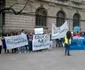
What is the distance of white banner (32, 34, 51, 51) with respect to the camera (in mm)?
20266

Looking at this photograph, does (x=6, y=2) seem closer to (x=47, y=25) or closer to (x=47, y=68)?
(x=47, y=25)

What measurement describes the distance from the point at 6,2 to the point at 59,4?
359 inches

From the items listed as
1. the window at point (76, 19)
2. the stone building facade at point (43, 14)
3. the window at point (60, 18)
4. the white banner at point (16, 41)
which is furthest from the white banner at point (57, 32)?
the window at point (76, 19)

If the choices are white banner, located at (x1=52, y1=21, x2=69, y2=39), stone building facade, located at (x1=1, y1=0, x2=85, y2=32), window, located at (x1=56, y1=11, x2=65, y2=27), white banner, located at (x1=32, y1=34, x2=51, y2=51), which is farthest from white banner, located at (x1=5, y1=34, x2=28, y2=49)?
window, located at (x1=56, y1=11, x2=65, y2=27)

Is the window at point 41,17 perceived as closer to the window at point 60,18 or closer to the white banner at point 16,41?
the window at point 60,18

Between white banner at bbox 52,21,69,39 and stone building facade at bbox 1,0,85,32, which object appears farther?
stone building facade at bbox 1,0,85,32

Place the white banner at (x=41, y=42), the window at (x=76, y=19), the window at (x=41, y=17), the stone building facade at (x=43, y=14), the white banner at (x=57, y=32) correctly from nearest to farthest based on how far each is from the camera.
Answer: the white banner at (x=41, y=42)
the white banner at (x=57, y=32)
the stone building facade at (x=43, y=14)
the window at (x=41, y=17)
the window at (x=76, y=19)

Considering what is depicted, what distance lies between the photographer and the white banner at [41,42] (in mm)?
20266

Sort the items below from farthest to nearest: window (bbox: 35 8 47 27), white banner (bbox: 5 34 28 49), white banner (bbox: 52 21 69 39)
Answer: window (bbox: 35 8 47 27) → white banner (bbox: 52 21 69 39) → white banner (bbox: 5 34 28 49)

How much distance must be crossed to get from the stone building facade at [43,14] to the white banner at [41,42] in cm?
768

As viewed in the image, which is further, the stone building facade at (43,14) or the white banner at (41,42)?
the stone building facade at (43,14)

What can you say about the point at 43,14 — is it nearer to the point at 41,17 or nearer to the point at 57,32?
the point at 41,17

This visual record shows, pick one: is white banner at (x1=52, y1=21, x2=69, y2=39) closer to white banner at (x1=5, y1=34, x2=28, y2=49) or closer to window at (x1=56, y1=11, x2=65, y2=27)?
white banner at (x1=5, y1=34, x2=28, y2=49)

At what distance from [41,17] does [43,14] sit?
1.90 feet
